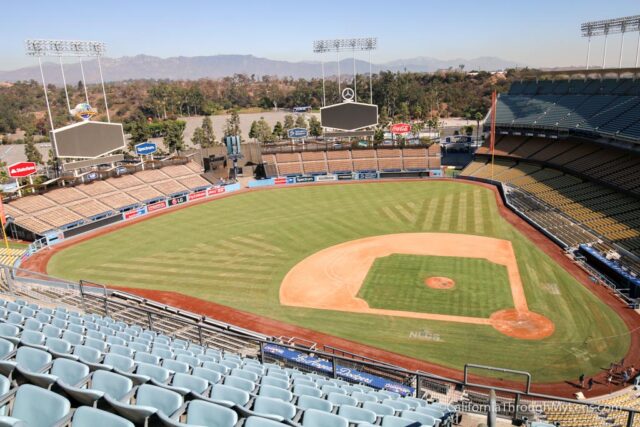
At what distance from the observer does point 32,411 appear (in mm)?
6375

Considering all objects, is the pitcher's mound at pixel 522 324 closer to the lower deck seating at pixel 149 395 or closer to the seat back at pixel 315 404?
the lower deck seating at pixel 149 395

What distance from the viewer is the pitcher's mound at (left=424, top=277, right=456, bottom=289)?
104ft

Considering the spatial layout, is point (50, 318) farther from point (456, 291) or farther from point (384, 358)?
point (456, 291)

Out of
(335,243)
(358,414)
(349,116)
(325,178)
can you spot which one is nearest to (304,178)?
(325,178)

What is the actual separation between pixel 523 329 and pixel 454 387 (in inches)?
354

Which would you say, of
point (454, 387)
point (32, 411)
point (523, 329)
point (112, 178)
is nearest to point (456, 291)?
point (523, 329)

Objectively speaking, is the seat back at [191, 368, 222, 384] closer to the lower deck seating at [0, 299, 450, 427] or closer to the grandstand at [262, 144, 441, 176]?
the lower deck seating at [0, 299, 450, 427]

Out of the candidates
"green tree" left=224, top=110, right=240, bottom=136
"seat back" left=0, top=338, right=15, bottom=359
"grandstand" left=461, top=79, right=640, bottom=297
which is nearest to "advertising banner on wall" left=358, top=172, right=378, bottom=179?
"grandstand" left=461, top=79, right=640, bottom=297

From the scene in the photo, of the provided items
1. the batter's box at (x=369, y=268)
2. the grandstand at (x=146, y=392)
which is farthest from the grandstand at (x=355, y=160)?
the grandstand at (x=146, y=392)

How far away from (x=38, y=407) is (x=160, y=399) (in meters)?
1.78

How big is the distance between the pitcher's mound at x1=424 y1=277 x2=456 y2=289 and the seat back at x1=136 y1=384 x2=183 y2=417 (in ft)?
87.1

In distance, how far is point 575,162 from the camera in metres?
55.0

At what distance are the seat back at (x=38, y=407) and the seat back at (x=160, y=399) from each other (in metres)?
1.32

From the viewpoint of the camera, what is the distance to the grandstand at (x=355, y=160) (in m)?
70.9
